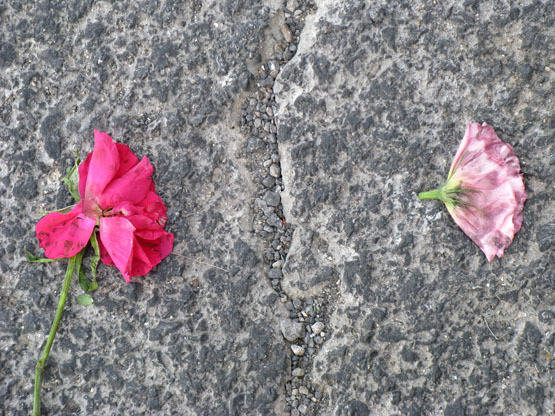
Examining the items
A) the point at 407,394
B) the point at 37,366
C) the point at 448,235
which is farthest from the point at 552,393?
the point at 37,366

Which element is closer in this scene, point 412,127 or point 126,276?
point 126,276

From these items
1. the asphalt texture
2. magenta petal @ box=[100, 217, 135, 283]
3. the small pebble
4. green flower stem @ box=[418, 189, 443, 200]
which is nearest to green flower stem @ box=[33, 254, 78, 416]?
the asphalt texture

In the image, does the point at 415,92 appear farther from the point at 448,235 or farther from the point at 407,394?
the point at 407,394

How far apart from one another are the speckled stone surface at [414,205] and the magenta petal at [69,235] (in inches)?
21.0

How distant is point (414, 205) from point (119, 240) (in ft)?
2.56

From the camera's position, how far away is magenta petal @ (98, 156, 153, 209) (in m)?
1.42

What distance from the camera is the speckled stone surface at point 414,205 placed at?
1510mm

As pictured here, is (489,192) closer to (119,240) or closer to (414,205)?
(414,205)

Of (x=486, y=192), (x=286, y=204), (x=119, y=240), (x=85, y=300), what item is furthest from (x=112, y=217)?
(x=486, y=192)

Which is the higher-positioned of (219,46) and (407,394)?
(219,46)

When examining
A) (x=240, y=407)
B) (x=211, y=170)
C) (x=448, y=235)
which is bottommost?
(x=240, y=407)

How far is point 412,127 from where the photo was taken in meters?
1.57

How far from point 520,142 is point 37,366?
142 centimetres

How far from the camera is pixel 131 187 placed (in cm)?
146
